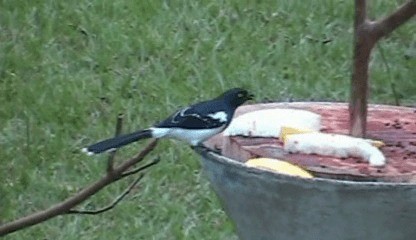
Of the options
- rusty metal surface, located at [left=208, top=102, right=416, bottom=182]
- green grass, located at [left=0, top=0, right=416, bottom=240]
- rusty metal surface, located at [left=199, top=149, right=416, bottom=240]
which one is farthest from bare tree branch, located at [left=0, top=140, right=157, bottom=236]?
green grass, located at [left=0, top=0, right=416, bottom=240]

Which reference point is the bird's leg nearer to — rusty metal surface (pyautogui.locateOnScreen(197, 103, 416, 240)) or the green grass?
rusty metal surface (pyautogui.locateOnScreen(197, 103, 416, 240))

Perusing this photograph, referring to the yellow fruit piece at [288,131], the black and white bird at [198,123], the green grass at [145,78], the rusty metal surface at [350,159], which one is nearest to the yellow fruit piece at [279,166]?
the rusty metal surface at [350,159]

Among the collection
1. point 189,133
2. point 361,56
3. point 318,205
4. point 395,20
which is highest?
point 395,20

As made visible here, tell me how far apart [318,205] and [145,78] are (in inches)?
130

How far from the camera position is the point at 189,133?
3.32 meters

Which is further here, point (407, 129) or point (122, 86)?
point (122, 86)

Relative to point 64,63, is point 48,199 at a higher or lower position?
lower

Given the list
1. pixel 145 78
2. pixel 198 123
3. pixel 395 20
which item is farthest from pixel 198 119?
pixel 145 78

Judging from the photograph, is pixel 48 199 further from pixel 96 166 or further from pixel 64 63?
pixel 64 63

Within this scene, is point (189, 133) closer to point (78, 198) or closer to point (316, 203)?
point (316, 203)

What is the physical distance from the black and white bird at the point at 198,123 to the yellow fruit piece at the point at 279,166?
0.32 m

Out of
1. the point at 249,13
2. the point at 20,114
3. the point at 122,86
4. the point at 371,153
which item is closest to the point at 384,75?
the point at 249,13

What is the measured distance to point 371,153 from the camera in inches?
116

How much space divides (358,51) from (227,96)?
47 cm
